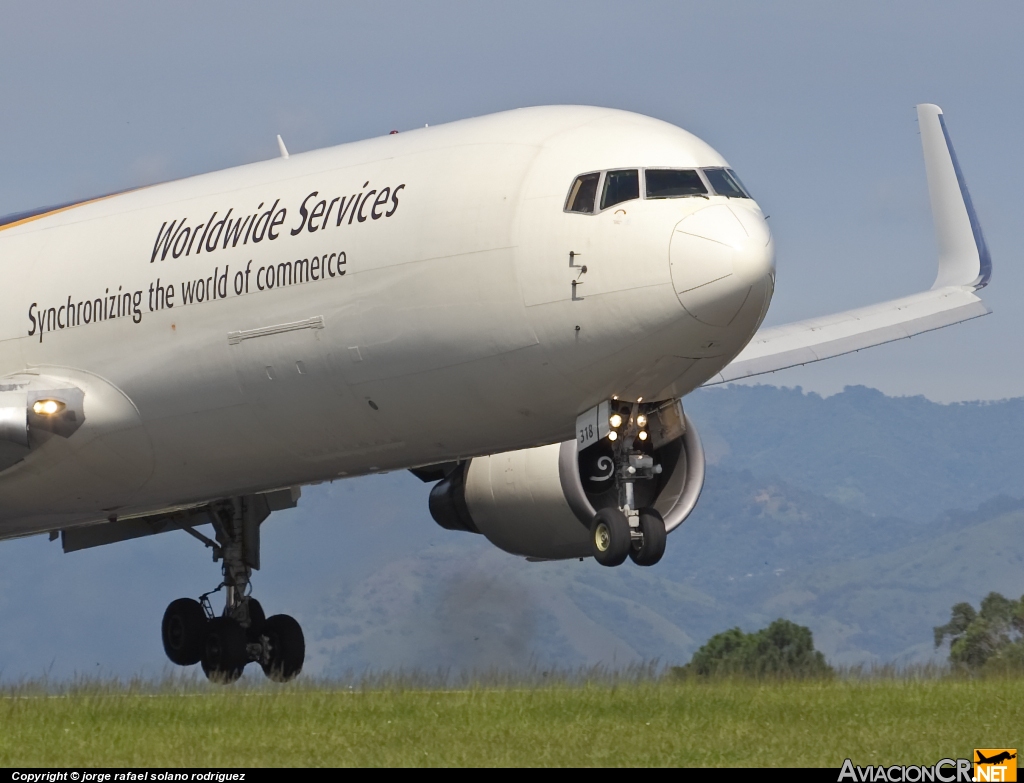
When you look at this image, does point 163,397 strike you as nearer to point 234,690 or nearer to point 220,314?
point 220,314

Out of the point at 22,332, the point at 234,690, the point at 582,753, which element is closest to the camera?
the point at 582,753

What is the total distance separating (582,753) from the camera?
17250 mm

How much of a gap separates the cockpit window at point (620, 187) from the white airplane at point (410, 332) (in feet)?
0.08

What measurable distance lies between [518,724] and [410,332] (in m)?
5.45

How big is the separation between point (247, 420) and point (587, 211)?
5725mm

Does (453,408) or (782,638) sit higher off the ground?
(782,638)

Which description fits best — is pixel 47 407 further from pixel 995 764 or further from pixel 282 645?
pixel 995 764

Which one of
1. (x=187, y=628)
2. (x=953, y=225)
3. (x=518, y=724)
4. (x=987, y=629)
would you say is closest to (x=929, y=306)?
(x=953, y=225)

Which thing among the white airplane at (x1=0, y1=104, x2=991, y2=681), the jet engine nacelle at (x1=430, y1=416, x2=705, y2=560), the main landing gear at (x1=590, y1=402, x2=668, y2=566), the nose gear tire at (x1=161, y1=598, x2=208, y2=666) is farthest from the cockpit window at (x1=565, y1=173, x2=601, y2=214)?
the nose gear tire at (x1=161, y1=598, x2=208, y2=666)

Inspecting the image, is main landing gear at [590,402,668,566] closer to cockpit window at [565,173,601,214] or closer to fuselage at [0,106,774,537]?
fuselage at [0,106,774,537]

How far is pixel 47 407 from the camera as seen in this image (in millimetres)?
26672

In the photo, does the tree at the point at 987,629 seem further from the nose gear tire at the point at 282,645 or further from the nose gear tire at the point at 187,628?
the nose gear tire at the point at 187,628

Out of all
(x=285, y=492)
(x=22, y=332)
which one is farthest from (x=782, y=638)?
(x=22, y=332)

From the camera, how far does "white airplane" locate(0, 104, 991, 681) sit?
22000mm
